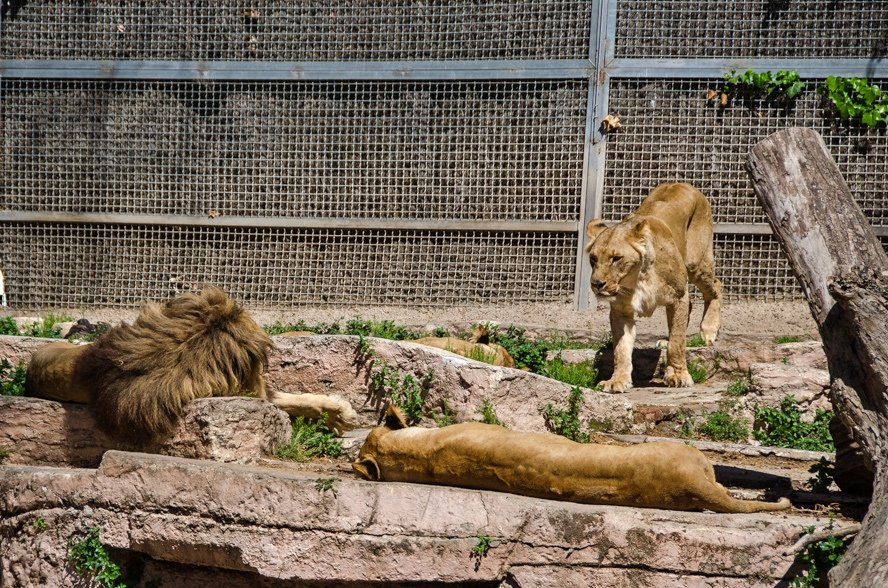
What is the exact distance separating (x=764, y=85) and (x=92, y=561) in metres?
7.59

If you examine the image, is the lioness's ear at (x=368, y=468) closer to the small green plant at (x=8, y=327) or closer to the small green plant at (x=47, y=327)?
the small green plant at (x=47, y=327)

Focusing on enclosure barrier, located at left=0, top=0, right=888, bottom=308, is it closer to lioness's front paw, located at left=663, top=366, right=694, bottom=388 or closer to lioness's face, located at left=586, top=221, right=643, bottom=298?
lioness's face, located at left=586, top=221, right=643, bottom=298

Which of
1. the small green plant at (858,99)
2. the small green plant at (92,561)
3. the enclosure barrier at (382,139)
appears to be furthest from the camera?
the enclosure barrier at (382,139)

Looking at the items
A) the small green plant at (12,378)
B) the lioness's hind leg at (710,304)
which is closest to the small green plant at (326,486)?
the small green plant at (12,378)

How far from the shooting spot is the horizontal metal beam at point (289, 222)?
11062mm

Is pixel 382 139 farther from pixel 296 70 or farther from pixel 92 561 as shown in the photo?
pixel 92 561

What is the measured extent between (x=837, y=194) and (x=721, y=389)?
3.47 m

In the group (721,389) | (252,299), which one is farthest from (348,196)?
(721,389)

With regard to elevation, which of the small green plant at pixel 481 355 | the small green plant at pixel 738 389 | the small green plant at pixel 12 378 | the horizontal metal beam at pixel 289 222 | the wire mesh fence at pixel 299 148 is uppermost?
the wire mesh fence at pixel 299 148

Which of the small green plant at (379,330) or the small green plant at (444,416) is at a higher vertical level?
the small green plant at (444,416)

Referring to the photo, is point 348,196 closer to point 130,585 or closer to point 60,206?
point 60,206

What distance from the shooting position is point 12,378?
7.37m

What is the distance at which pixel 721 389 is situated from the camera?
895cm

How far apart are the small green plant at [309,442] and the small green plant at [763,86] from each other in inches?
228
